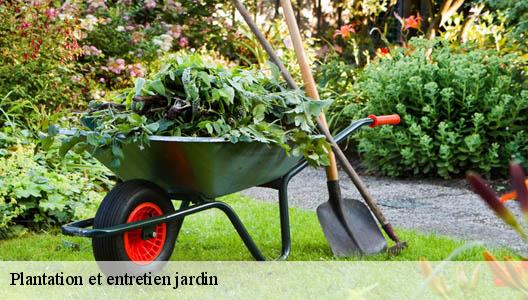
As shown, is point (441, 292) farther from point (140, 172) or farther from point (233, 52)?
point (233, 52)

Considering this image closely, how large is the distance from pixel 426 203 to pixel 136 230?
228 centimetres

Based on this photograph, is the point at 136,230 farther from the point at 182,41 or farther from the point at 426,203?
the point at 182,41

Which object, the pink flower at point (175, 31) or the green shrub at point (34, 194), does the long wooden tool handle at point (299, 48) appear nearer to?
the green shrub at point (34, 194)

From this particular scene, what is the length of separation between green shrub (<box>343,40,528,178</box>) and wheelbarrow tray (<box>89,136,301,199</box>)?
2432 mm

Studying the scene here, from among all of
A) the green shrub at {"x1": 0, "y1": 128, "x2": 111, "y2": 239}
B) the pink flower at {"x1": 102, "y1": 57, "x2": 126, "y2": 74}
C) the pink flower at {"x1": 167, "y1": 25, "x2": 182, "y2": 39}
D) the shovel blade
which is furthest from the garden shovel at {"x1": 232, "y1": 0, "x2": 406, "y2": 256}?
the pink flower at {"x1": 167, "y1": 25, "x2": 182, "y2": 39}

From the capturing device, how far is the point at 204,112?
7.68 feet

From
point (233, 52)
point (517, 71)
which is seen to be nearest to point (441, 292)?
point (517, 71)

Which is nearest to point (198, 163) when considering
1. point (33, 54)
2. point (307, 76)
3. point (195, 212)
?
point (195, 212)

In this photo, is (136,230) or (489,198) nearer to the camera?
(489,198)

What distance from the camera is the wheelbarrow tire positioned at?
2102 mm

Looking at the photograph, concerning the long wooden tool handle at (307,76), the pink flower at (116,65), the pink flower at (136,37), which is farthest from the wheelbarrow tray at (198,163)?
the pink flower at (136,37)

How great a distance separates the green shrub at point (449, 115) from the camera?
4531mm

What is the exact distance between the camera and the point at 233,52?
23.9ft

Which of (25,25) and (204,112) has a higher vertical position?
(25,25)
